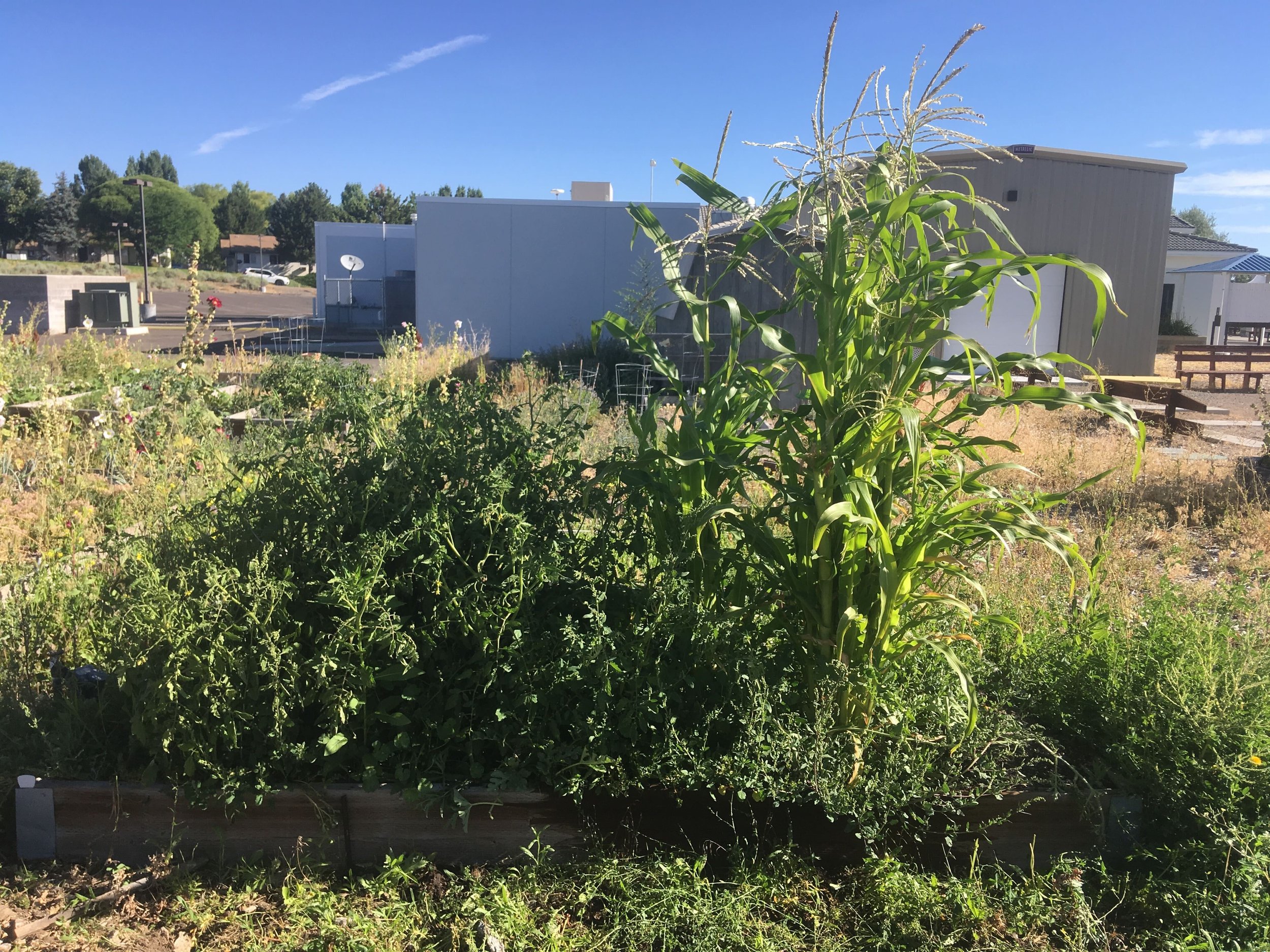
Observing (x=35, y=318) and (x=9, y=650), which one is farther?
(x=35, y=318)

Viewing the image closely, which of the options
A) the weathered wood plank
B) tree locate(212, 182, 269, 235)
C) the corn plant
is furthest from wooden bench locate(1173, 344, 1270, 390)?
tree locate(212, 182, 269, 235)

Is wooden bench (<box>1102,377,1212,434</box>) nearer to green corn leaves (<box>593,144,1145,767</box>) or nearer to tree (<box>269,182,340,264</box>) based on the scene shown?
green corn leaves (<box>593,144,1145,767</box>)

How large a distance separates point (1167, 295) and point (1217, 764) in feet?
91.4

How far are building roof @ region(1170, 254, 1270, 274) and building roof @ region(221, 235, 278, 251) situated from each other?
3092 inches

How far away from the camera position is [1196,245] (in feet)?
85.6

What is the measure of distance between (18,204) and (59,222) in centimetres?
282

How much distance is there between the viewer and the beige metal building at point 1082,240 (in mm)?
14211

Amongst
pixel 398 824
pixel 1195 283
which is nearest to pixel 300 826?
pixel 398 824

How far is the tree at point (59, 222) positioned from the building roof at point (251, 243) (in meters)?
14.3

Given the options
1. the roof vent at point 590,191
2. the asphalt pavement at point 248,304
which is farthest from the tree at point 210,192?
the roof vent at point 590,191

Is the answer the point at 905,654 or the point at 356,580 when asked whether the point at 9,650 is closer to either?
the point at 356,580

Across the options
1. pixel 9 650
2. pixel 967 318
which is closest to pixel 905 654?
pixel 9 650

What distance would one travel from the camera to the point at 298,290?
58.3 metres

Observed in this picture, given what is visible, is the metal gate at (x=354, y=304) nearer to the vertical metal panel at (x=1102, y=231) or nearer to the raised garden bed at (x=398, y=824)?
the vertical metal panel at (x=1102, y=231)
